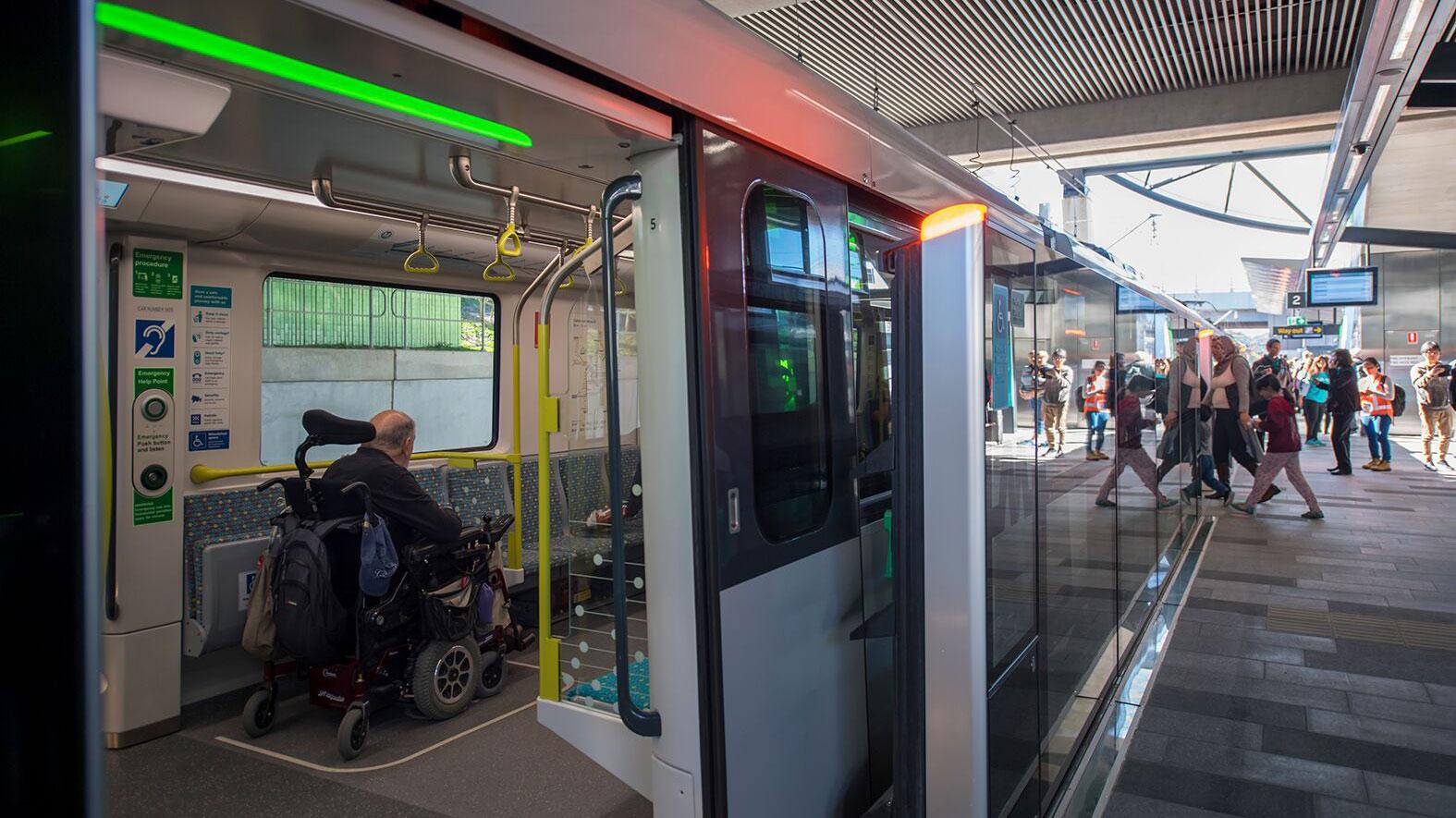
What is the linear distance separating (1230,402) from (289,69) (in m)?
11.1

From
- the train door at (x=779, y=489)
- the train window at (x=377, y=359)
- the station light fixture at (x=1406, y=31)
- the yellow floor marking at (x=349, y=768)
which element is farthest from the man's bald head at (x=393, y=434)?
the station light fixture at (x=1406, y=31)

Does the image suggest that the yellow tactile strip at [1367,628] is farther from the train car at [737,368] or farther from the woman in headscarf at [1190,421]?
the train car at [737,368]

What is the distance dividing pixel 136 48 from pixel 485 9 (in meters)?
0.61

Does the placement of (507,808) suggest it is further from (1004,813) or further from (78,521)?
(78,521)

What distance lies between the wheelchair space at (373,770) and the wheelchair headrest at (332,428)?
4.86ft

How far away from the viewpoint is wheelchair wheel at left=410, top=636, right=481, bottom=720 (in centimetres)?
471

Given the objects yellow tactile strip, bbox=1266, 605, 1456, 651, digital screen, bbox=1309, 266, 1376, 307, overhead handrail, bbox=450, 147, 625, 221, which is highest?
digital screen, bbox=1309, 266, 1376, 307

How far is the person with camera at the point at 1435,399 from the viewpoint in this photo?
13719mm

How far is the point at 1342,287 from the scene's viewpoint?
16703mm

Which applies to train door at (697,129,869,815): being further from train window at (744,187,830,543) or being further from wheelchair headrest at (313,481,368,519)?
wheelchair headrest at (313,481,368,519)

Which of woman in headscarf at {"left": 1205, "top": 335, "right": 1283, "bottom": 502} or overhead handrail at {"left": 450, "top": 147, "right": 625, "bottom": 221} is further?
woman in headscarf at {"left": 1205, "top": 335, "right": 1283, "bottom": 502}

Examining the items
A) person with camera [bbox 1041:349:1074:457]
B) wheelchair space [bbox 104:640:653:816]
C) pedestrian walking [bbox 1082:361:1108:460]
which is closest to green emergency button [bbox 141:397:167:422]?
wheelchair space [bbox 104:640:653:816]

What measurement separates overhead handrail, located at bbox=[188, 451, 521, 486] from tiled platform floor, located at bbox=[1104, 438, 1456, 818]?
12.7 feet

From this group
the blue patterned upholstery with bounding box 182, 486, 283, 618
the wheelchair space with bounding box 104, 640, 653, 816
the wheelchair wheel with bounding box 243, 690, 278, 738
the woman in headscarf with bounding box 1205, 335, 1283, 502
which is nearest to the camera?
the wheelchair space with bounding box 104, 640, 653, 816
